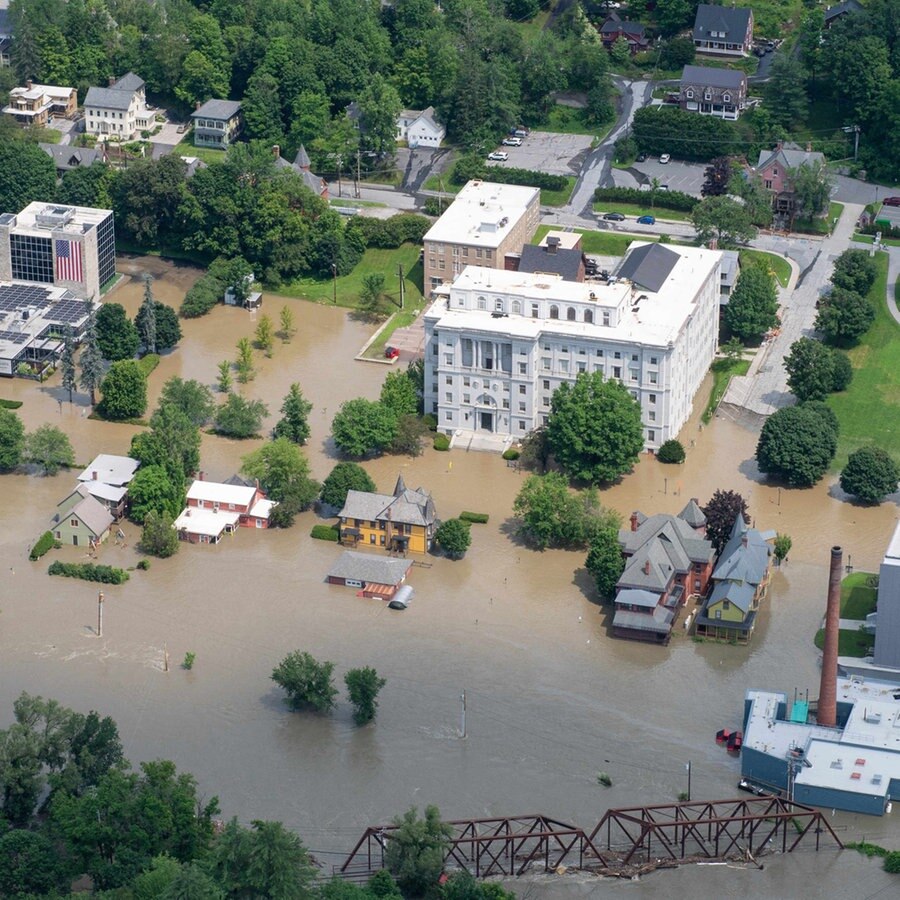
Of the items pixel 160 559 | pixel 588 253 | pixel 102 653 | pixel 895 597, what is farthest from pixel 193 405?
pixel 895 597

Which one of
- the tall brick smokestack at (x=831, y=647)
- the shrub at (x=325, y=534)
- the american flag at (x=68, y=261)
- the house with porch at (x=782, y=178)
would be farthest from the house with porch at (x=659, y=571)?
the american flag at (x=68, y=261)

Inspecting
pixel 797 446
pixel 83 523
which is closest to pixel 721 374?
pixel 797 446

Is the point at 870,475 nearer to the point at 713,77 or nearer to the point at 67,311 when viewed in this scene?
the point at 713,77

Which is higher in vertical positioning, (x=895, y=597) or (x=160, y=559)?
(x=895, y=597)

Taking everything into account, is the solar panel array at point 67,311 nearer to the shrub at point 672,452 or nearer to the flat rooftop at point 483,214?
the flat rooftop at point 483,214

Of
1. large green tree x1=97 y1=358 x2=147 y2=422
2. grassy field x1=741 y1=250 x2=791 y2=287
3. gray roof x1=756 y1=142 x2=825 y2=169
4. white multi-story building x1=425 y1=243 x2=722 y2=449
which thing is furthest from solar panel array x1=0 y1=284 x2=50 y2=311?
gray roof x1=756 y1=142 x2=825 y2=169

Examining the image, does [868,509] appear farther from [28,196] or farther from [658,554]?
[28,196]
